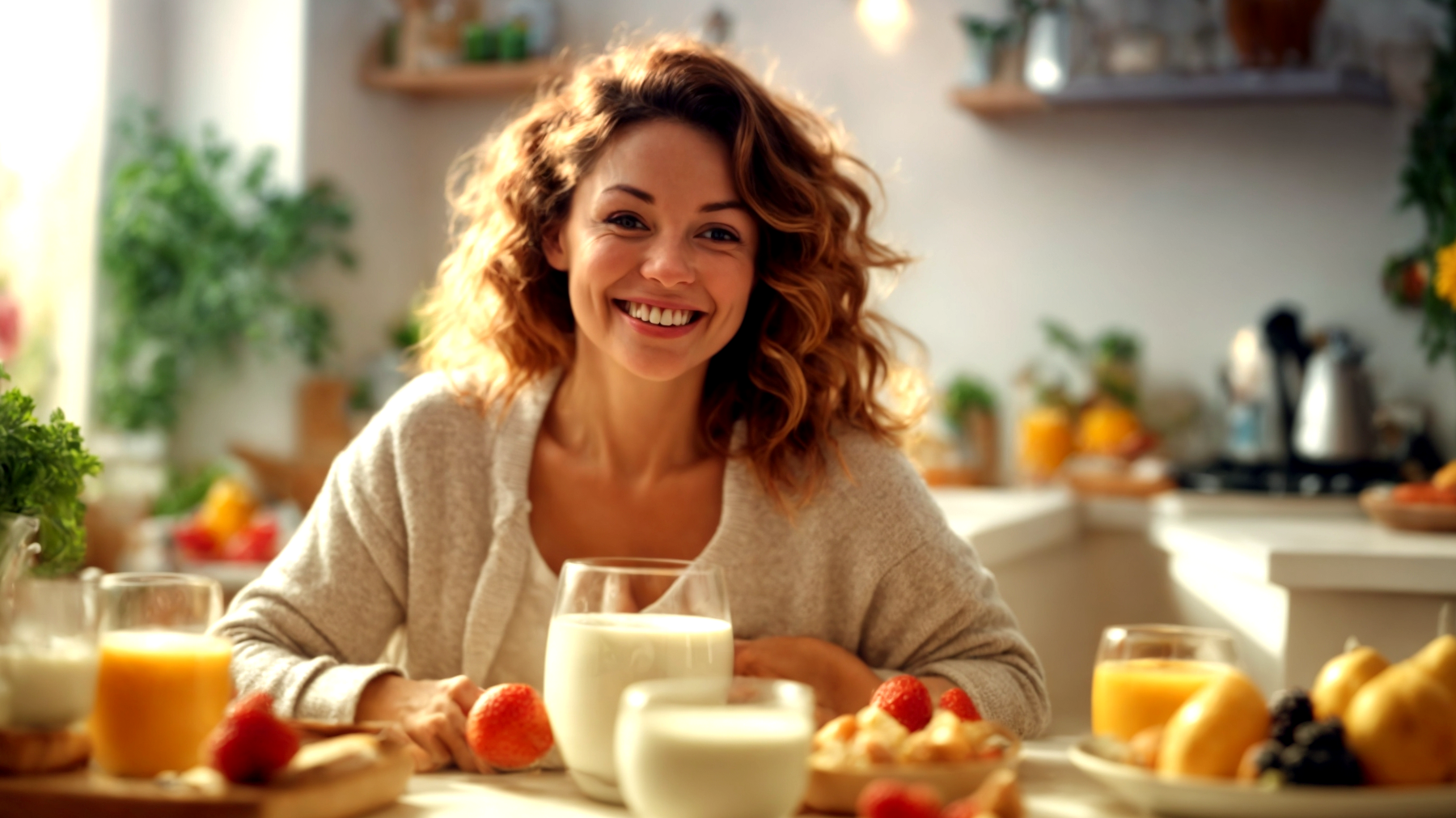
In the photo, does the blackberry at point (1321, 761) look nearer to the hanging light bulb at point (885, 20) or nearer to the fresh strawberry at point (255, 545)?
the fresh strawberry at point (255, 545)

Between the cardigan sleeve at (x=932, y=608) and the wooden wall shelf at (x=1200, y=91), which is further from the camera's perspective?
the wooden wall shelf at (x=1200, y=91)

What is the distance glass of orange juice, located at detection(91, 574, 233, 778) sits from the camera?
891 mm

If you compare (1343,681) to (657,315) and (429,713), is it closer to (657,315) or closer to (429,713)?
(429,713)

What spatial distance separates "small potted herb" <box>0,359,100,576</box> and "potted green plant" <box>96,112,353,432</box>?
9.93 ft

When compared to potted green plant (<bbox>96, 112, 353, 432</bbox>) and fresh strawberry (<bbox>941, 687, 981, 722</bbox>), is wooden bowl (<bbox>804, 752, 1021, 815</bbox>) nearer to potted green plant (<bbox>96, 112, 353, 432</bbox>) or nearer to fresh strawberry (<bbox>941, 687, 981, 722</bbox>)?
fresh strawberry (<bbox>941, 687, 981, 722</bbox>)

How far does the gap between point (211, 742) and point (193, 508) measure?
3.39 metres

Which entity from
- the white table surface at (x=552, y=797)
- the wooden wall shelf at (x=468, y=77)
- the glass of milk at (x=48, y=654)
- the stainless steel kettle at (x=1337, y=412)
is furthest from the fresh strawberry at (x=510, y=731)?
the wooden wall shelf at (x=468, y=77)

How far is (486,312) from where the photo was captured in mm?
1731

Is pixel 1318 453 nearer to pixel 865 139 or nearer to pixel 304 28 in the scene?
pixel 865 139

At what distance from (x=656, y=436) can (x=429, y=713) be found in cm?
57

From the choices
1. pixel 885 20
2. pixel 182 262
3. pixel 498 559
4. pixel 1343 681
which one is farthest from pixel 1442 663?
pixel 182 262

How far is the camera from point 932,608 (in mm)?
1492

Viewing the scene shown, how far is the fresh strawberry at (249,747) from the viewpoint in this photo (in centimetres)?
84

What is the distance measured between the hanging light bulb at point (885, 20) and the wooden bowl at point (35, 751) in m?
3.72
